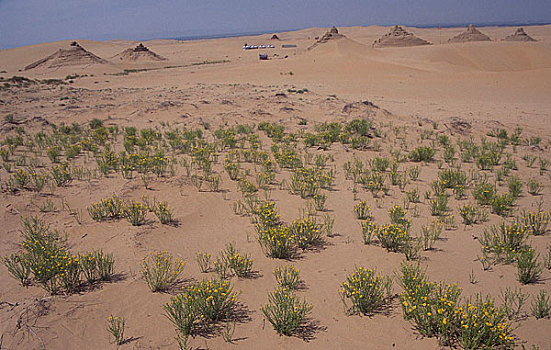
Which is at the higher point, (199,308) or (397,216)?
(397,216)

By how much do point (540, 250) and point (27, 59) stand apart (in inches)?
3141

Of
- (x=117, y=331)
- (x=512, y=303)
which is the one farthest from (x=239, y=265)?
(x=512, y=303)

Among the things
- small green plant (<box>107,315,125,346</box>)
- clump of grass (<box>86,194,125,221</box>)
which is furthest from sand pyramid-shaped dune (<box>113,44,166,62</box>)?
small green plant (<box>107,315,125,346</box>)

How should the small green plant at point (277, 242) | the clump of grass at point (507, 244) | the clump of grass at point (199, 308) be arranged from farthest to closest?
the small green plant at point (277, 242), the clump of grass at point (507, 244), the clump of grass at point (199, 308)

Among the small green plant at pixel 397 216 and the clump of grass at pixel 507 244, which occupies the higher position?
the small green plant at pixel 397 216

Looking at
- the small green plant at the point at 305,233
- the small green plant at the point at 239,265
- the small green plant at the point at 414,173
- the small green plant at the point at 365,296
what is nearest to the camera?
the small green plant at the point at 365,296

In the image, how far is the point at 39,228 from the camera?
5.54m

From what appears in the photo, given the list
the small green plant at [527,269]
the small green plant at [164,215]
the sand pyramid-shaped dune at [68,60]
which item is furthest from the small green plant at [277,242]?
the sand pyramid-shaped dune at [68,60]

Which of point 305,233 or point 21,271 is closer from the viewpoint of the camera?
point 21,271

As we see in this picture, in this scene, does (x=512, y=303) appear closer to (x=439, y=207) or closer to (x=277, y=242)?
(x=439, y=207)

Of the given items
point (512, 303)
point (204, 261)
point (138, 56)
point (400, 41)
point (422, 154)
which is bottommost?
point (512, 303)

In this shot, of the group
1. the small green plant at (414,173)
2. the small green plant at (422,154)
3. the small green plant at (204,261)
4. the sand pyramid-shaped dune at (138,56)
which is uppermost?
the sand pyramid-shaped dune at (138,56)

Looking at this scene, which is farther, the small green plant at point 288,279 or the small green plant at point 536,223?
the small green plant at point 536,223

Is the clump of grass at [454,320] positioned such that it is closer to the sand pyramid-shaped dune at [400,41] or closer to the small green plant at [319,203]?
the small green plant at [319,203]
